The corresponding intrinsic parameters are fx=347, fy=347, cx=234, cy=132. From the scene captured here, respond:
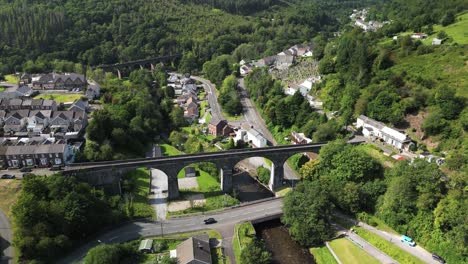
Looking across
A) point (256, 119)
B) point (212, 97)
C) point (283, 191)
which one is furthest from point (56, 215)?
point (212, 97)

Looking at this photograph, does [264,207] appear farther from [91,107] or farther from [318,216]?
[91,107]

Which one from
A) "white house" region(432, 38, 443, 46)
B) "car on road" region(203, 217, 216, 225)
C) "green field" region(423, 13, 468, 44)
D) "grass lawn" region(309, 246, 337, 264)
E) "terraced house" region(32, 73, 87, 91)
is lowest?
"grass lawn" region(309, 246, 337, 264)

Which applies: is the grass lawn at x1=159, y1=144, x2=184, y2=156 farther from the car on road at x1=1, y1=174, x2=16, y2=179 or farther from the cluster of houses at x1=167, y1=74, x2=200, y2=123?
the car on road at x1=1, y1=174, x2=16, y2=179

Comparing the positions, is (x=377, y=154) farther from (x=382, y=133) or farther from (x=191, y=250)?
(x=191, y=250)

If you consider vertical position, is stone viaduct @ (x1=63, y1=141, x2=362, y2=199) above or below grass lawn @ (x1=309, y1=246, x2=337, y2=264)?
above

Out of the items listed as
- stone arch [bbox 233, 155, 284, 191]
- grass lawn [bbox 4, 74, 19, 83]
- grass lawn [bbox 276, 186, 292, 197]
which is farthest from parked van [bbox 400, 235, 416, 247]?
grass lawn [bbox 4, 74, 19, 83]

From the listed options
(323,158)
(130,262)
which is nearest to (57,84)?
(130,262)
